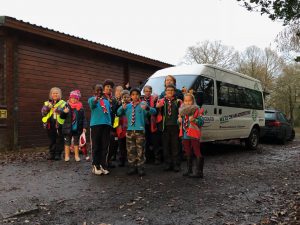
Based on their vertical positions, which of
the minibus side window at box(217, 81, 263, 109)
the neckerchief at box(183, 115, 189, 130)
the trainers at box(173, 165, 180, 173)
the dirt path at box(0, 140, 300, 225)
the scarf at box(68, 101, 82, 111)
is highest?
the minibus side window at box(217, 81, 263, 109)

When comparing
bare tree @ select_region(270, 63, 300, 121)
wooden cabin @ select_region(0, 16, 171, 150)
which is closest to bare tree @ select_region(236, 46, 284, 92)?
bare tree @ select_region(270, 63, 300, 121)

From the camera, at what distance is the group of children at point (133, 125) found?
684 centimetres

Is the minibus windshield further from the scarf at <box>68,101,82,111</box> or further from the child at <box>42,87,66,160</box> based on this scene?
the child at <box>42,87,66,160</box>

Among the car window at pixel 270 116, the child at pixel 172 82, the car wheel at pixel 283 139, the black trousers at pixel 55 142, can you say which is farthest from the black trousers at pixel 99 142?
the car wheel at pixel 283 139

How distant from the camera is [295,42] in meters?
6.31

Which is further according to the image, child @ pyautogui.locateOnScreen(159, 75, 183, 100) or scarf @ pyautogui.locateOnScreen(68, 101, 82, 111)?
scarf @ pyautogui.locateOnScreen(68, 101, 82, 111)

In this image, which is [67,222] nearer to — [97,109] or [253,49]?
[97,109]

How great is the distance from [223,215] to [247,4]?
2.90m

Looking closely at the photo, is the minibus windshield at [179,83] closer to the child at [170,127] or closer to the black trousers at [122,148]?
the child at [170,127]

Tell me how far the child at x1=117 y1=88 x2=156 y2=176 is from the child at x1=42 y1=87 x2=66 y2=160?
2193 millimetres

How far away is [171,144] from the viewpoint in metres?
7.39

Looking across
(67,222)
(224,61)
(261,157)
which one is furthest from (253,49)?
(67,222)

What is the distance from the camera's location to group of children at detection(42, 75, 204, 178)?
684 cm

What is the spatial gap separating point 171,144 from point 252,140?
6.25 metres
